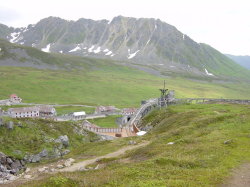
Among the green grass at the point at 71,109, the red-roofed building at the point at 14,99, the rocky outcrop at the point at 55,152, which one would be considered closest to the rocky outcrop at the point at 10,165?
the rocky outcrop at the point at 55,152

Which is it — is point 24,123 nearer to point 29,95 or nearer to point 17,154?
point 17,154

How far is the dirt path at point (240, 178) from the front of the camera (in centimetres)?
2502

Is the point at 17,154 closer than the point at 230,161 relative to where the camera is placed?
No

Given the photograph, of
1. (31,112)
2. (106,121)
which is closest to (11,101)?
(31,112)

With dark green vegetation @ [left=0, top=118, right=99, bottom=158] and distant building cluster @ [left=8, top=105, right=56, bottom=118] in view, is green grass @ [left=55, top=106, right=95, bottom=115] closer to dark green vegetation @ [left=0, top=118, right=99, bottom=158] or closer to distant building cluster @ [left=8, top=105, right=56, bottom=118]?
distant building cluster @ [left=8, top=105, right=56, bottom=118]

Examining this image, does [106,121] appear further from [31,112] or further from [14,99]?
[14,99]

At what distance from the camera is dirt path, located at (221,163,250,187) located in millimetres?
25016

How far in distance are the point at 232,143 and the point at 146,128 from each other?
185 feet

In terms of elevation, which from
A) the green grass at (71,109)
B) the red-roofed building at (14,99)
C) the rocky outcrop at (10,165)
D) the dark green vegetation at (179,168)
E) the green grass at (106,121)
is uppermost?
the dark green vegetation at (179,168)

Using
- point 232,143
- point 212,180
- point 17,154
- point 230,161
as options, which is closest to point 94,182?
point 212,180

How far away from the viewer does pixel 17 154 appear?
2500 inches

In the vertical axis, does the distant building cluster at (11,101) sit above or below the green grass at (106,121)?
above

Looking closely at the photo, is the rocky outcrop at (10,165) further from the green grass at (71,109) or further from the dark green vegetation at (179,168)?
the green grass at (71,109)

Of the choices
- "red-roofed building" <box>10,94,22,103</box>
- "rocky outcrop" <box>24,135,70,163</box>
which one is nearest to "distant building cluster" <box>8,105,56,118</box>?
"red-roofed building" <box>10,94,22,103</box>
